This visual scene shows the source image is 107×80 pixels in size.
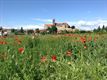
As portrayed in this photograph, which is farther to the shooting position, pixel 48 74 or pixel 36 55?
pixel 36 55

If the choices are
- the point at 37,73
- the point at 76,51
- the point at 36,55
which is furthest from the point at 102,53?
the point at 37,73

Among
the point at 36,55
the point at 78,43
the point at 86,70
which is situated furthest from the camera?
the point at 78,43

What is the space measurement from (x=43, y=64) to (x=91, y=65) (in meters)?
0.84

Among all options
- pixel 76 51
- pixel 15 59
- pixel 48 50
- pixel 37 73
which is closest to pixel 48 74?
pixel 37 73

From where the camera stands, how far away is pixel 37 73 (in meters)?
4.68

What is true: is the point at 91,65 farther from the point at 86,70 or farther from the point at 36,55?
the point at 36,55

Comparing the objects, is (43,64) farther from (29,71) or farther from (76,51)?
(76,51)

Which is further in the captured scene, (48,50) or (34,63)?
(48,50)

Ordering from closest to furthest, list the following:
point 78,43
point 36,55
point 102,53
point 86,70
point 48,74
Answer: point 86,70 → point 48,74 → point 36,55 → point 102,53 → point 78,43

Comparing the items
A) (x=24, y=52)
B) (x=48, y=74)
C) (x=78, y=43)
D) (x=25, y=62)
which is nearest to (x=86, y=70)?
(x=48, y=74)

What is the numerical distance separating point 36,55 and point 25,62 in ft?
2.14

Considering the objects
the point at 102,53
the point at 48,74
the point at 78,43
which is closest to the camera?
the point at 48,74

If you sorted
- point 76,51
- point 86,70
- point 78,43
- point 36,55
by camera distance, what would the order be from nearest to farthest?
point 86,70 < point 36,55 < point 76,51 < point 78,43

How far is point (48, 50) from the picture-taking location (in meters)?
6.19
